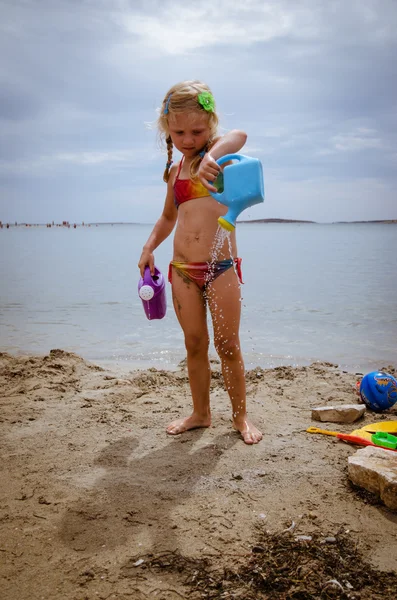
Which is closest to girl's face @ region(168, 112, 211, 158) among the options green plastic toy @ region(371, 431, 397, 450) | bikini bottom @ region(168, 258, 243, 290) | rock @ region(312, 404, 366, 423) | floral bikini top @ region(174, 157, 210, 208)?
floral bikini top @ region(174, 157, 210, 208)

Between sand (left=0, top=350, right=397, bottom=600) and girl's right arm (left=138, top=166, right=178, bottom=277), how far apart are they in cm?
104

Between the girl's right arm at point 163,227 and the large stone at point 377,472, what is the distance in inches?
62.1

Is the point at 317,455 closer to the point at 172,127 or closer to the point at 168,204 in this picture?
the point at 168,204

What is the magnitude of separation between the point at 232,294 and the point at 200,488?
1039mm

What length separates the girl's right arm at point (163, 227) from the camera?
2.90 meters

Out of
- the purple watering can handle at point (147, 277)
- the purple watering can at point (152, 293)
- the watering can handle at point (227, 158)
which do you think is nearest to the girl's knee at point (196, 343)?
the purple watering can at point (152, 293)

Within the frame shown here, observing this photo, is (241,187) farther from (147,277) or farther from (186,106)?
(147,277)

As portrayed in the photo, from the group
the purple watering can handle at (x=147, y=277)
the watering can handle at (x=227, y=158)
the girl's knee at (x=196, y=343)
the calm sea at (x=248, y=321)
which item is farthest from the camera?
the calm sea at (x=248, y=321)

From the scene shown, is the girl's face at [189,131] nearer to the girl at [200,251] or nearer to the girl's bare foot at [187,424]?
the girl at [200,251]

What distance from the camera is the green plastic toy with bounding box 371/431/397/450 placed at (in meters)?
2.53

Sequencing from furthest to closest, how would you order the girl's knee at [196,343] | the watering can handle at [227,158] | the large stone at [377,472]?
the girl's knee at [196,343], the watering can handle at [227,158], the large stone at [377,472]

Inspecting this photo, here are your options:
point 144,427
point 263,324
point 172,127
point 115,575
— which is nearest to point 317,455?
point 144,427

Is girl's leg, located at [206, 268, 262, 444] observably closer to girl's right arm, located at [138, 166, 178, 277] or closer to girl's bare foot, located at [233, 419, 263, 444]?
girl's bare foot, located at [233, 419, 263, 444]

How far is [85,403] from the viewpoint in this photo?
333 cm
